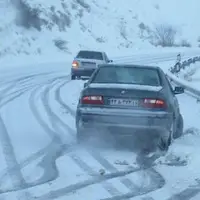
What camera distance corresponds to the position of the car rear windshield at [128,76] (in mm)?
10941

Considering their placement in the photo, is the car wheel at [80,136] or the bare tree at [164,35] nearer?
the car wheel at [80,136]

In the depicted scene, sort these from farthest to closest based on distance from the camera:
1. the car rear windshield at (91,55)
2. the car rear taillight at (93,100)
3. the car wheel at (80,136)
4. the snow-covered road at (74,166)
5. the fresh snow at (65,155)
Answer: the car rear windshield at (91,55), the car wheel at (80,136), the car rear taillight at (93,100), the fresh snow at (65,155), the snow-covered road at (74,166)

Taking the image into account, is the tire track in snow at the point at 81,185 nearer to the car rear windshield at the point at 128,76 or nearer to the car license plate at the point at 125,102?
the car license plate at the point at 125,102

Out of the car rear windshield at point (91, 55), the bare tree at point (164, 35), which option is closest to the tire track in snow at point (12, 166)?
the car rear windshield at point (91, 55)

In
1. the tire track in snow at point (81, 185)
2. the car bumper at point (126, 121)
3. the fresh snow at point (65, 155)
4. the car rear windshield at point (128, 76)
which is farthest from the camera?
the car rear windshield at point (128, 76)

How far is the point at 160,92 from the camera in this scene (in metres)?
10.3

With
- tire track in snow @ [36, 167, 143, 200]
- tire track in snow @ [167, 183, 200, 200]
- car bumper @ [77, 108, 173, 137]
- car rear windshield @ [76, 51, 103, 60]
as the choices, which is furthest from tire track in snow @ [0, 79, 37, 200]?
car rear windshield @ [76, 51, 103, 60]

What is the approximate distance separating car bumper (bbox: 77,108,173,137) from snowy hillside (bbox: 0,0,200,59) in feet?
101

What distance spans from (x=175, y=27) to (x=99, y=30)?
18154 millimetres

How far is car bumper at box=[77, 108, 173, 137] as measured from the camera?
10.1 meters

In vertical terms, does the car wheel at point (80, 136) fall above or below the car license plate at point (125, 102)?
below

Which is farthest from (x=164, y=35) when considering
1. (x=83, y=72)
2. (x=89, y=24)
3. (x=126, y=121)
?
(x=126, y=121)

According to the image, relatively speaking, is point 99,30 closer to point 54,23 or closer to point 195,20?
point 54,23

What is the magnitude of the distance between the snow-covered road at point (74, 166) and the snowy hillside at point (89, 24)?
2856cm
